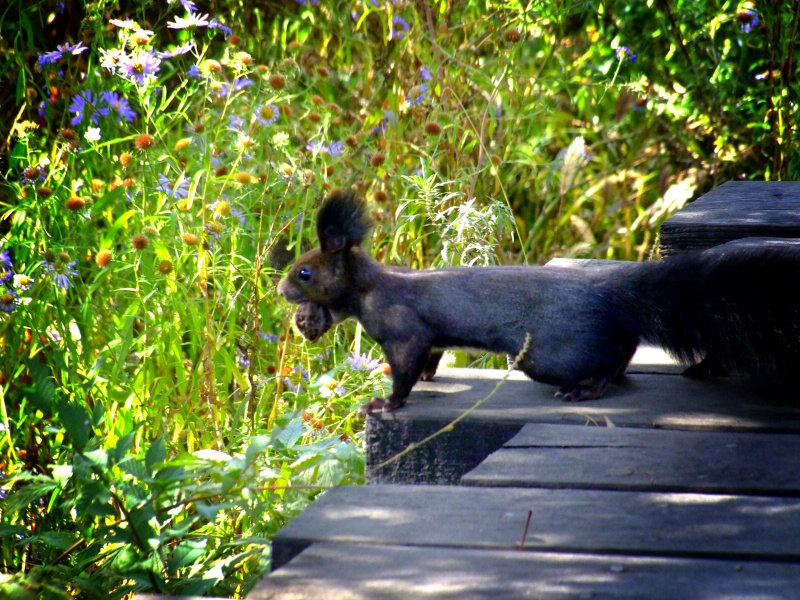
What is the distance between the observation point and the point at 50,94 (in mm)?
5426

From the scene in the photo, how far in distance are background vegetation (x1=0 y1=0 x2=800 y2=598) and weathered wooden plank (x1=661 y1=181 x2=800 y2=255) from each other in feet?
3.35

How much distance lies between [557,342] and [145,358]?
1.68 meters

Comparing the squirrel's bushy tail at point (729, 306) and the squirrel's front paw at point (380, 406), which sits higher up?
the squirrel's bushy tail at point (729, 306)

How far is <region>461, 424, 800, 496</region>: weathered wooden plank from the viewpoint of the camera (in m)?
2.14

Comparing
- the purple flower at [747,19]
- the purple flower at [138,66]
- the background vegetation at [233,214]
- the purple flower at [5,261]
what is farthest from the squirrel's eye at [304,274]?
the purple flower at [747,19]

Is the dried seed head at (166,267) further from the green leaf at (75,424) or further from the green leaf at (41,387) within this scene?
the green leaf at (75,424)

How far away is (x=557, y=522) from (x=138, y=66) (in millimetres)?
2732

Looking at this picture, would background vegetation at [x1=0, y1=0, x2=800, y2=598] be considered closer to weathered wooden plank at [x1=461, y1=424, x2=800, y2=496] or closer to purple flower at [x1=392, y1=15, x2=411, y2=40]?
purple flower at [x1=392, y1=15, x2=411, y2=40]

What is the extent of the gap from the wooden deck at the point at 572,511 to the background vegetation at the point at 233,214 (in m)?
Result: 0.43

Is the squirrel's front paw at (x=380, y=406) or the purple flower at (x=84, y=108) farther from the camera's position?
the purple flower at (x=84, y=108)

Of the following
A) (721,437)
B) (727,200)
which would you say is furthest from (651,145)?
(721,437)

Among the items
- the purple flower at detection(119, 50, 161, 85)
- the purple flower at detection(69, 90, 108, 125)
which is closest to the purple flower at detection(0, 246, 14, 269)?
the purple flower at detection(69, 90, 108, 125)

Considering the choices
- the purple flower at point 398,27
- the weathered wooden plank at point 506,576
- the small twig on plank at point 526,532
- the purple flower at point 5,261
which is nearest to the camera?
the weathered wooden plank at point 506,576

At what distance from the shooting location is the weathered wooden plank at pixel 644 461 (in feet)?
7.02
